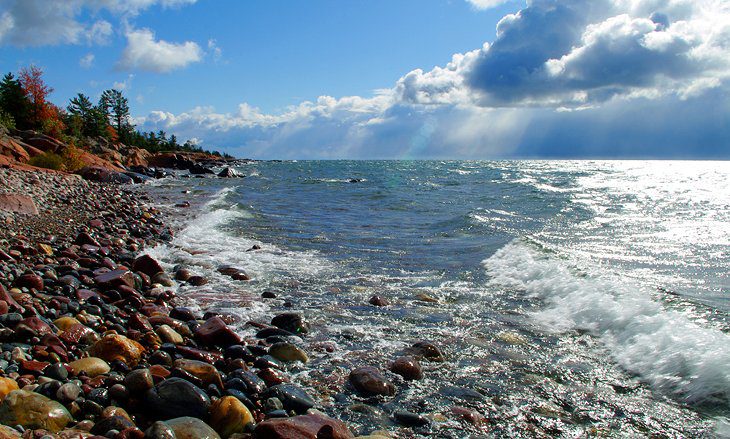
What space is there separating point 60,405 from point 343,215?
1908cm

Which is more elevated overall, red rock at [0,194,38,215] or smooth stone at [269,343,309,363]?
red rock at [0,194,38,215]

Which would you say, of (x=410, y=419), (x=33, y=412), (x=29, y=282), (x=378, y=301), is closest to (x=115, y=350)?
(x=33, y=412)

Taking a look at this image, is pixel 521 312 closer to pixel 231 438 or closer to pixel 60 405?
pixel 231 438

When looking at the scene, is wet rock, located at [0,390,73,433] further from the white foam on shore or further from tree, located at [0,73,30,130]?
tree, located at [0,73,30,130]

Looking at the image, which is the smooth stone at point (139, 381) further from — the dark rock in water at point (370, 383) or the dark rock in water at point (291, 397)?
the dark rock in water at point (370, 383)

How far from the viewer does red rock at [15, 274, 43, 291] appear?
23.0 feet

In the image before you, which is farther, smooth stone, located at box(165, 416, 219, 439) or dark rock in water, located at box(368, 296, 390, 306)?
dark rock in water, located at box(368, 296, 390, 306)

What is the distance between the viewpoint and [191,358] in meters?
5.53

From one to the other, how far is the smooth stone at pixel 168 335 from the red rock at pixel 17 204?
28.4ft

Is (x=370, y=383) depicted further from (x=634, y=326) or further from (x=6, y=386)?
(x=634, y=326)

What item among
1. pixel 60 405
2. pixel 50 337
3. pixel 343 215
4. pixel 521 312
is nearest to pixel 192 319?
pixel 50 337

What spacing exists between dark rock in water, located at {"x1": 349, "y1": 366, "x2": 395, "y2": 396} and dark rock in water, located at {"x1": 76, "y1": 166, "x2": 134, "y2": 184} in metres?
32.2

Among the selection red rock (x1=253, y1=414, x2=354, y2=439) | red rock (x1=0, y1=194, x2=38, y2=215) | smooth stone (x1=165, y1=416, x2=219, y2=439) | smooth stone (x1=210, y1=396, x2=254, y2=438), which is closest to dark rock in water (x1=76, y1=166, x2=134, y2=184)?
red rock (x1=0, y1=194, x2=38, y2=215)

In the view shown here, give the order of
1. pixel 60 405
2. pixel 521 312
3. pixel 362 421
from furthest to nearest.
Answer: pixel 521 312 → pixel 362 421 → pixel 60 405
